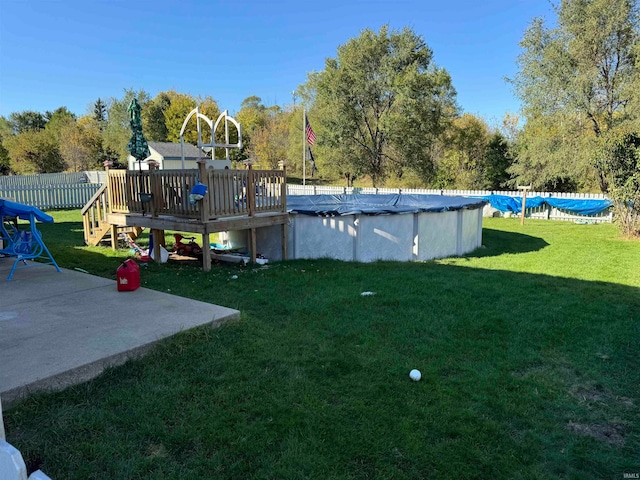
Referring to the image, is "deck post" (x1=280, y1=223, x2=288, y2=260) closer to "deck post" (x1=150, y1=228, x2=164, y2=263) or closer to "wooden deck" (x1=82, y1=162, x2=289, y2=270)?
"wooden deck" (x1=82, y1=162, x2=289, y2=270)

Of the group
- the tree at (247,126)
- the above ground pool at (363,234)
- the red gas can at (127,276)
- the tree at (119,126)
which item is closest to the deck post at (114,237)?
the above ground pool at (363,234)

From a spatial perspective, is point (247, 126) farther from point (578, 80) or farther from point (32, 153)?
point (578, 80)

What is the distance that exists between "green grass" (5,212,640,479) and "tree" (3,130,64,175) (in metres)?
35.1

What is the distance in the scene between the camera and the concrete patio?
111 inches

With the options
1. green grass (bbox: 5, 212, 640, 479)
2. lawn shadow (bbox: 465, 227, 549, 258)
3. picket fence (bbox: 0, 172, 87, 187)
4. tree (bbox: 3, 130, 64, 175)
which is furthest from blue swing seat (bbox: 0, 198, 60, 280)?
tree (bbox: 3, 130, 64, 175)

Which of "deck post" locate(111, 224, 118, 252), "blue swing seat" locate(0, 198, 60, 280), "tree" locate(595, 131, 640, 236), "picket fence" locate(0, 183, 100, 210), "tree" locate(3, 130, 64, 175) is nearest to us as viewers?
"blue swing seat" locate(0, 198, 60, 280)

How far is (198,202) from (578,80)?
653 inches

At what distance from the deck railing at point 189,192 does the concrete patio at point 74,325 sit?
84.9 inches

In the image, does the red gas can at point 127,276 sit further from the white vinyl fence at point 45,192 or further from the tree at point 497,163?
the tree at point 497,163

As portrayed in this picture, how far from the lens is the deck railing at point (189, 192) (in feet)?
22.4

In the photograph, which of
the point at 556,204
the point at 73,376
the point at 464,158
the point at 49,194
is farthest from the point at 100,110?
the point at 73,376

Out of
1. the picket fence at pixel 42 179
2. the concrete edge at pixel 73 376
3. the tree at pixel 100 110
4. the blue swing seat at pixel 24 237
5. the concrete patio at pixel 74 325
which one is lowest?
the concrete edge at pixel 73 376

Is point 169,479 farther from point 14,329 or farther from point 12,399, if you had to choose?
point 14,329

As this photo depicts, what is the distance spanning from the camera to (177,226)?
7.05 metres
